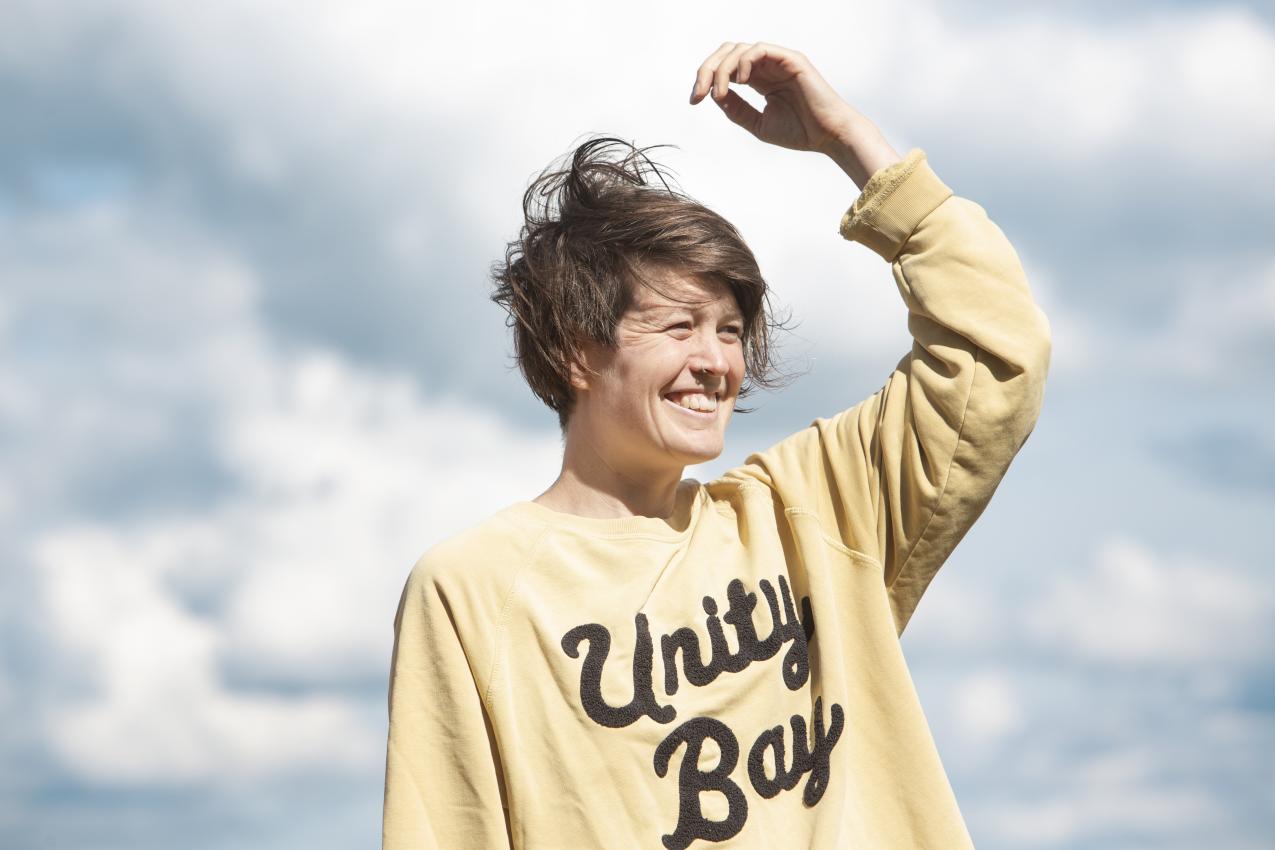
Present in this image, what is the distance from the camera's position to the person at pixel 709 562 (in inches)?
117

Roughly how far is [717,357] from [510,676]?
33.8 inches

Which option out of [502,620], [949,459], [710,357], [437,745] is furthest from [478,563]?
[949,459]

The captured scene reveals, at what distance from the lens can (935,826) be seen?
3.07m

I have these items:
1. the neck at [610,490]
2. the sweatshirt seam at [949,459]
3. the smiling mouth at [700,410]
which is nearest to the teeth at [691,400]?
the smiling mouth at [700,410]

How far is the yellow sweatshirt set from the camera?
2959mm

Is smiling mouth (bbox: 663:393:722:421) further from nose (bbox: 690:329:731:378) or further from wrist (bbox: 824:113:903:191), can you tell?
wrist (bbox: 824:113:903:191)

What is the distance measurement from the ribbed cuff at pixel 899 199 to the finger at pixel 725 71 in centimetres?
41

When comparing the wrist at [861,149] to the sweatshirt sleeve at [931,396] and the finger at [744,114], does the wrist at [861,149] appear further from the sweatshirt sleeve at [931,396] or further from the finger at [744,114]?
the finger at [744,114]

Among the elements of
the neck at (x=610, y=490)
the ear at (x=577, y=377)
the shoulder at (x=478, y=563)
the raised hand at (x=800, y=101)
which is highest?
the raised hand at (x=800, y=101)

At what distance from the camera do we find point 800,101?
3385 mm

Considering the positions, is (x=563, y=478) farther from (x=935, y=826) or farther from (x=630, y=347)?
(x=935, y=826)

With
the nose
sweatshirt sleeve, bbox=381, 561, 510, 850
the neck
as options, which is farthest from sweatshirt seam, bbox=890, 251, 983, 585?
sweatshirt sleeve, bbox=381, 561, 510, 850

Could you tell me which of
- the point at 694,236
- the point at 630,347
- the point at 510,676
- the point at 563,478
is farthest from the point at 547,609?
the point at 694,236

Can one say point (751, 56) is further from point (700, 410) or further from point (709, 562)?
point (709, 562)
